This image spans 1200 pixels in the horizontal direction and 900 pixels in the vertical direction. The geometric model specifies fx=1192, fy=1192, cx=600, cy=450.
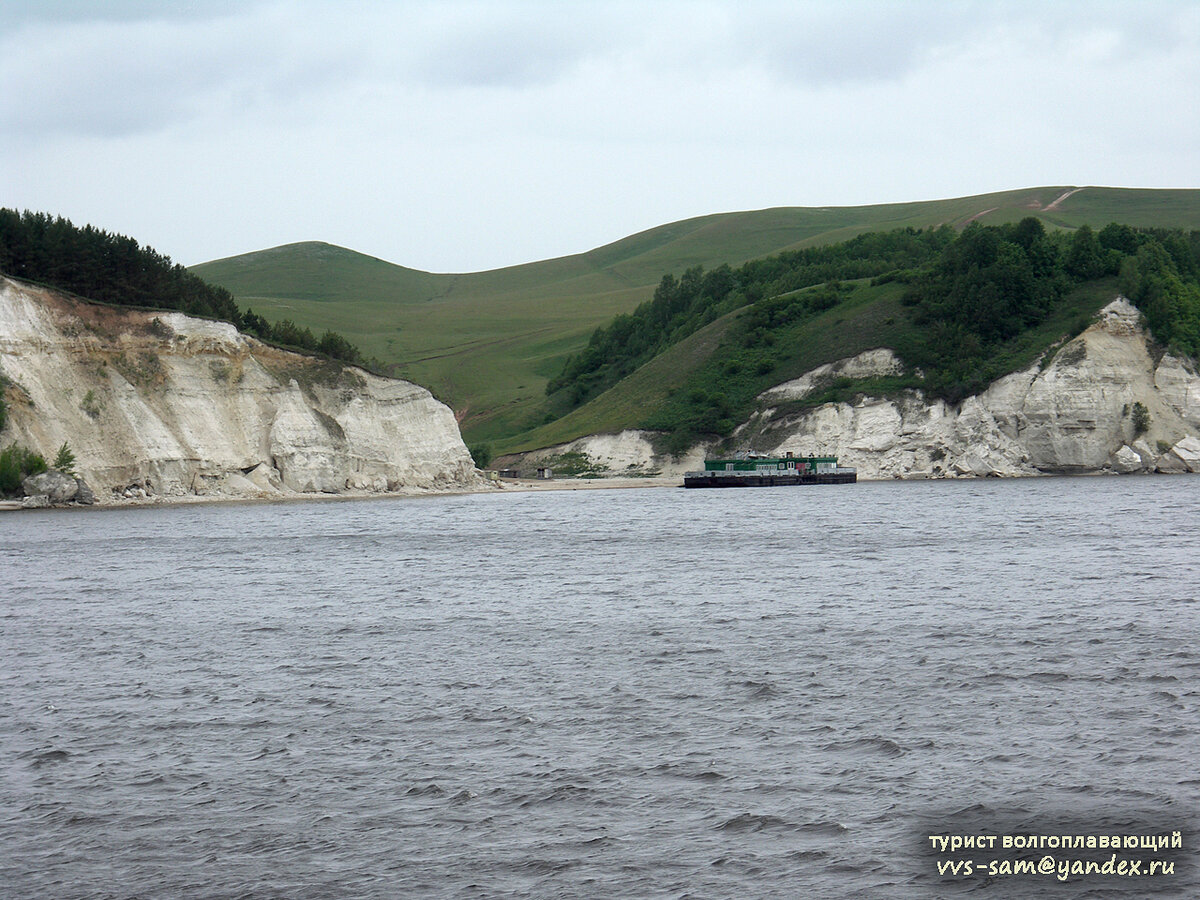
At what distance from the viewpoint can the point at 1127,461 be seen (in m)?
113

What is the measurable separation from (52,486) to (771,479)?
6864 cm

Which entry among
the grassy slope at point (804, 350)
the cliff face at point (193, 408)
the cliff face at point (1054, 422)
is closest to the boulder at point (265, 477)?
the cliff face at point (193, 408)

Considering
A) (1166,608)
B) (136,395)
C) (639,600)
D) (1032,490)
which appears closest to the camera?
(1166,608)

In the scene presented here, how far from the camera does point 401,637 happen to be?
95.2ft

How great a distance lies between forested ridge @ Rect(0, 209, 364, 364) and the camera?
3413 inches

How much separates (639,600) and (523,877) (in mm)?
22226

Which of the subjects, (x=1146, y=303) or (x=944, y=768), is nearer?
(x=944, y=768)

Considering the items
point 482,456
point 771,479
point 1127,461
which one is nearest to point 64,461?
point 771,479

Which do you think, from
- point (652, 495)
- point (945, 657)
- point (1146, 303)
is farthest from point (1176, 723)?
point (1146, 303)

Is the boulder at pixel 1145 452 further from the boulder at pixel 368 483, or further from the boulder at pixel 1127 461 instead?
the boulder at pixel 368 483

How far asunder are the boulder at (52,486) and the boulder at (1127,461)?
90.9 meters

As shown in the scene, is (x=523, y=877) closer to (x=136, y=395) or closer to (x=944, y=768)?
(x=944, y=768)

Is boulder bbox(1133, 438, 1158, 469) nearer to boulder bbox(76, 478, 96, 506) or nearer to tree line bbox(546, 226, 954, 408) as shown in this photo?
tree line bbox(546, 226, 954, 408)

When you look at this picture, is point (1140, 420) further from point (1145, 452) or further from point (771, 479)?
point (771, 479)
